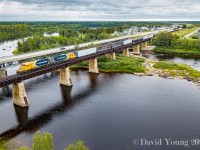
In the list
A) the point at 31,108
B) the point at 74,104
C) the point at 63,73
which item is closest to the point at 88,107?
the point at 74,104

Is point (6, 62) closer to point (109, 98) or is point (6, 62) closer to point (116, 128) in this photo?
point (109, 98)

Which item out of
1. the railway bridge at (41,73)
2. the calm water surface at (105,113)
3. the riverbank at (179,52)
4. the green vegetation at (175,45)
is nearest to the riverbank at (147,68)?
the railway bridge at (41,73)

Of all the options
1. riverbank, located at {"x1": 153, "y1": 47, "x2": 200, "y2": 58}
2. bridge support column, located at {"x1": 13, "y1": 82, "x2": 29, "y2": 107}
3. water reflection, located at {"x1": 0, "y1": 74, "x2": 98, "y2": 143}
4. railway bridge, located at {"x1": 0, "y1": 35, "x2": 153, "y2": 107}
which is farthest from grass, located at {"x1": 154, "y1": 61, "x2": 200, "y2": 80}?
bridge support column, located at {"x1": 13, "y1": 82, "x2": 29, "y2": 107}

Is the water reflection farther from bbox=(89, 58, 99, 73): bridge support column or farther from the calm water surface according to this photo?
bbox=(89, 58, 99, 73): bridge support column

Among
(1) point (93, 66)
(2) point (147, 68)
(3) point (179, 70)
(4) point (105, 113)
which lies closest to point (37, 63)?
(4) point (105, 113)

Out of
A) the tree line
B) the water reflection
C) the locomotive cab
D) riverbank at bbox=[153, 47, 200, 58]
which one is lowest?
the water reflection

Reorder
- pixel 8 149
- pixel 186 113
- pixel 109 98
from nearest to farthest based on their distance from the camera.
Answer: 1. pixel 8 149
2. pixel 186 113
3. pixel 109 98
